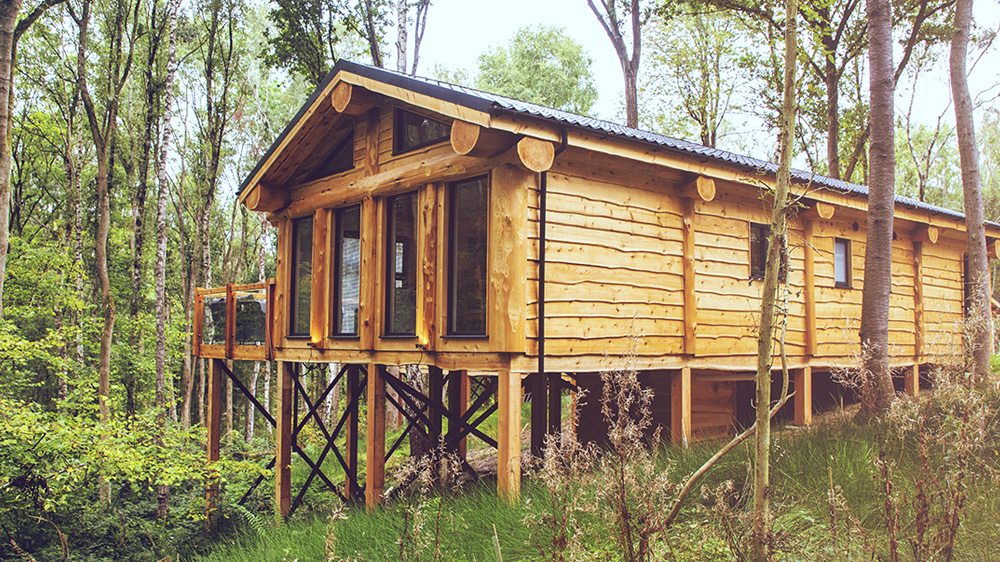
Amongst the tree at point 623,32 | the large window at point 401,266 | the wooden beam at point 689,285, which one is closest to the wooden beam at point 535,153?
the large window at point 401,266

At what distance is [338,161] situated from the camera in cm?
1062

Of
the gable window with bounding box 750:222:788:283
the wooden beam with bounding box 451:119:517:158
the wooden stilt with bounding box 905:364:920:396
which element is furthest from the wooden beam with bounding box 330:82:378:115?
the wooden stilt with bounding box 905:364:920:396

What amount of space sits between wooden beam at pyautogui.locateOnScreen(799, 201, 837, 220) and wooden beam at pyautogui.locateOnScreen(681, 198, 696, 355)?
2.11 m

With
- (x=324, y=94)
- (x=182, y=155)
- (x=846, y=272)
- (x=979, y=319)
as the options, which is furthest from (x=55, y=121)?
(x=979, y=319)

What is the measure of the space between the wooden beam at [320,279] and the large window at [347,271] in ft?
0.43

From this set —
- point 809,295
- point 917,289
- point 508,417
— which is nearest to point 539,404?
point 508,417

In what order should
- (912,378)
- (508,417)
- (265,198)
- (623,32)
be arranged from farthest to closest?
(623,32)
(912,378)
(265,198)
(508,417)

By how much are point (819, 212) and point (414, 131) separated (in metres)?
5.95

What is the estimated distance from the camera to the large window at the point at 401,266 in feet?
29.6

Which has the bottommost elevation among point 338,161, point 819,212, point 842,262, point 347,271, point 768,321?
point 768,321

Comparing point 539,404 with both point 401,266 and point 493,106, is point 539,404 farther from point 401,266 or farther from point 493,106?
point 493,106

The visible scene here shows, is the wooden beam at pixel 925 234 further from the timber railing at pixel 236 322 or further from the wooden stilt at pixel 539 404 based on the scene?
the timber railing at pixel 236 322

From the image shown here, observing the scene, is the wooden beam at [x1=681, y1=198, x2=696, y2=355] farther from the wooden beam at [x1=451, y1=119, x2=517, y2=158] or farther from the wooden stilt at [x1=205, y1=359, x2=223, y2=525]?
the wooden stilt at [x1=205, y1=359, x2=223, y2=525]

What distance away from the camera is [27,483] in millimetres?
10930
